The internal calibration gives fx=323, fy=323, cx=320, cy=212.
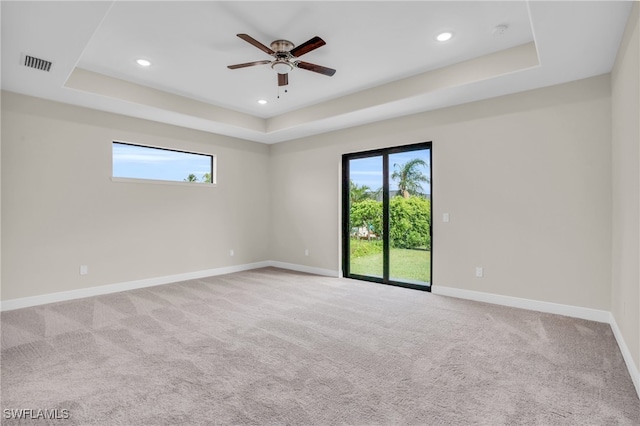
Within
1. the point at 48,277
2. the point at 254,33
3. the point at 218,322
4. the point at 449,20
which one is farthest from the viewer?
the point at 48,277

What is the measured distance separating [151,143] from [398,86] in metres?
3.83

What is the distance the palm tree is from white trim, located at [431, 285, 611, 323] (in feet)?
4.82

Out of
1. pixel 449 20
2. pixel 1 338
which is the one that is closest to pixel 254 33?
pixel 449 20

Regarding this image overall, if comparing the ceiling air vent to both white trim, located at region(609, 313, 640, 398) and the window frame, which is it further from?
white trim, located at region(609, 313, 640, 398)

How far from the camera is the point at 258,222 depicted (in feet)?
22.2

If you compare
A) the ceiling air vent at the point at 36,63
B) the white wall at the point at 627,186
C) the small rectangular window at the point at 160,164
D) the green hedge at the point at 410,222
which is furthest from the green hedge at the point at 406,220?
the ceiling air vent at the point at 36,63

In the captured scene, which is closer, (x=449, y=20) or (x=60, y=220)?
(x=449, y=20)

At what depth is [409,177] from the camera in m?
5.01

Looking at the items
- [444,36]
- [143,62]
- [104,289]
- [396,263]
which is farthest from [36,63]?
[396,263]

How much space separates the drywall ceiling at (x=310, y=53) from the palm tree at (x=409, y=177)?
30.4 inches

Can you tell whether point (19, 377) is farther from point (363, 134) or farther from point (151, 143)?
point (363, 134)

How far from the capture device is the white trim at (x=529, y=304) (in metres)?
3.43

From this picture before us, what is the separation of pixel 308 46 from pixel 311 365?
8.96ft

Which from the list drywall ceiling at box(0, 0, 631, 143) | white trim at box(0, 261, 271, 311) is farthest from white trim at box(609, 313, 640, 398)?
white trim at box(0, 261, 271, 311)
